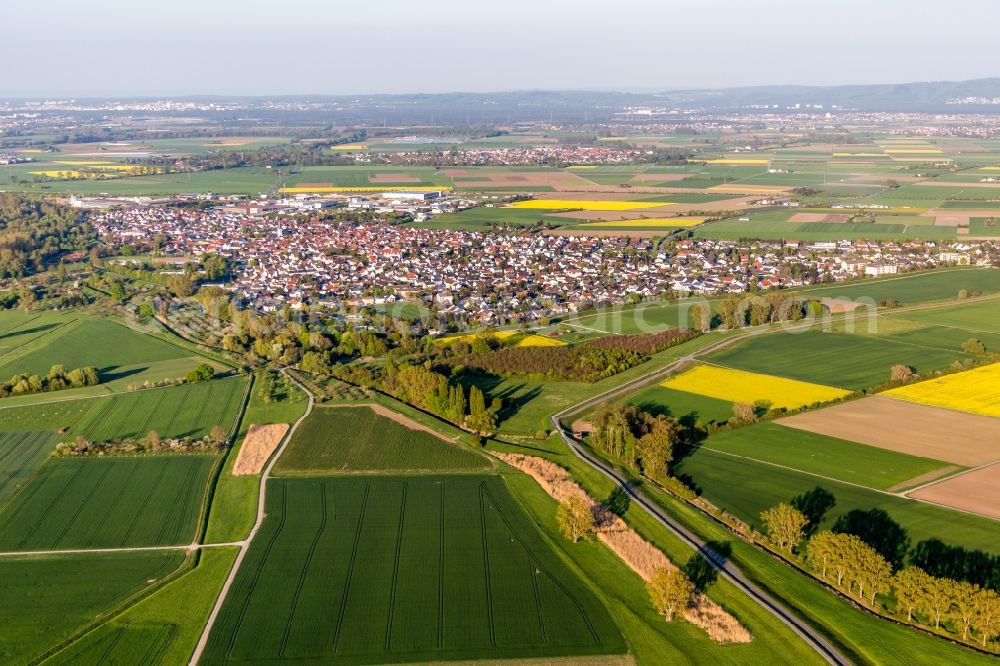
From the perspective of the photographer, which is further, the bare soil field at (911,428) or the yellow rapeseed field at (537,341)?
the yellow rapeseed field at (537,341)

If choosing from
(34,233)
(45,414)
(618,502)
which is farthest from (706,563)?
(34,233)

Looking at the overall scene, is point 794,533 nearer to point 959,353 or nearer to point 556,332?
point 959,353

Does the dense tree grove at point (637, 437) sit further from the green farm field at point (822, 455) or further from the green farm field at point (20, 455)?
the green farm field at point (20, 455)

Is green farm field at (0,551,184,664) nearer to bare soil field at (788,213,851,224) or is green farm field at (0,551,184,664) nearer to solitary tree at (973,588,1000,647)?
solitary tree at (973,588,1000,647)

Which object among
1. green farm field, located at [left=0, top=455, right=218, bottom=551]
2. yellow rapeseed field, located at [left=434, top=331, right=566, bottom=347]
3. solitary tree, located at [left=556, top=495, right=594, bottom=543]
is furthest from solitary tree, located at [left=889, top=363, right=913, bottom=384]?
green farm field, located at [left=0, top=455, right=218, bottom=551]

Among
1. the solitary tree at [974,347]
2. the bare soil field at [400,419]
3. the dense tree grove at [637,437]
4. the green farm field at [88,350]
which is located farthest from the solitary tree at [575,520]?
the green farm field at [88,350]

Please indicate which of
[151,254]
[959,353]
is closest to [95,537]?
[959,353]

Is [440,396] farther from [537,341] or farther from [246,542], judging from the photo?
[246,542]
